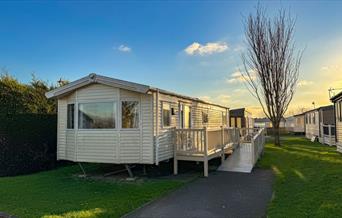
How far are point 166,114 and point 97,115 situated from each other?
8.41 ft

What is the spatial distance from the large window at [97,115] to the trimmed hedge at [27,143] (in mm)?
2985

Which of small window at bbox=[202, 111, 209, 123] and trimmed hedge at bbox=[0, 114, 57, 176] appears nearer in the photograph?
trimmed hedge at bbox=[0, 114, 57, 176]

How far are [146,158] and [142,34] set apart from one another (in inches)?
305

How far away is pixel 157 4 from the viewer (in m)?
13.0

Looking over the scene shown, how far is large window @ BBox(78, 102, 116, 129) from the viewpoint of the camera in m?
10.1

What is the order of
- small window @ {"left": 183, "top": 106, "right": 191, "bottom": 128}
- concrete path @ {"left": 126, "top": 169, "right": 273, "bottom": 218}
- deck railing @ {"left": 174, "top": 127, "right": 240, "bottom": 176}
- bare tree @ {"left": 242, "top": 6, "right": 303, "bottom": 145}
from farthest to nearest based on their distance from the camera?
bare tree @ {"left": 242, "top": 6, "right": 303, "bottom": 145}
small window @ {"left": 183, "top": 106, "right": 191, "bottom": 128}
deck railing @ {"left": 174, "top": 127, "right": 240, "bottom": 176}
concrete path @ {"left": 126, "top": 169, "right": 273, "bottom": 218}

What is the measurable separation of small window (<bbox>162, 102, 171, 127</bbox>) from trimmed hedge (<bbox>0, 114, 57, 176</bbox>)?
18.6 ft

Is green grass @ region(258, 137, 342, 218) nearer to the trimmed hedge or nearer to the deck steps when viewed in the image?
the deck steps

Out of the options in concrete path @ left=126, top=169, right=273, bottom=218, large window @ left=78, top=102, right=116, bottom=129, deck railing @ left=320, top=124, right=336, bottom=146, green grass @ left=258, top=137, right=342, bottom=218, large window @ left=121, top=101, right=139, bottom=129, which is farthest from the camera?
deck railing @ left=320, top=124, right=336, bottom=146

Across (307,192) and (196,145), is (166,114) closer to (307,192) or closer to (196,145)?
(196,145)

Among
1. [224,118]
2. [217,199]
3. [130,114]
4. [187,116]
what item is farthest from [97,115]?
[224,118]

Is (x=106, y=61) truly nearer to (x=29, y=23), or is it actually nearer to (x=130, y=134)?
(x=29, y=23)

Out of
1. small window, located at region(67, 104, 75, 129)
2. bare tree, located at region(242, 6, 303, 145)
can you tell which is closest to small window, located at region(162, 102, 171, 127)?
small window, located at region(67, 104, 75, 129)

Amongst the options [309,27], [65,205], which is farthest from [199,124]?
[65,205]
